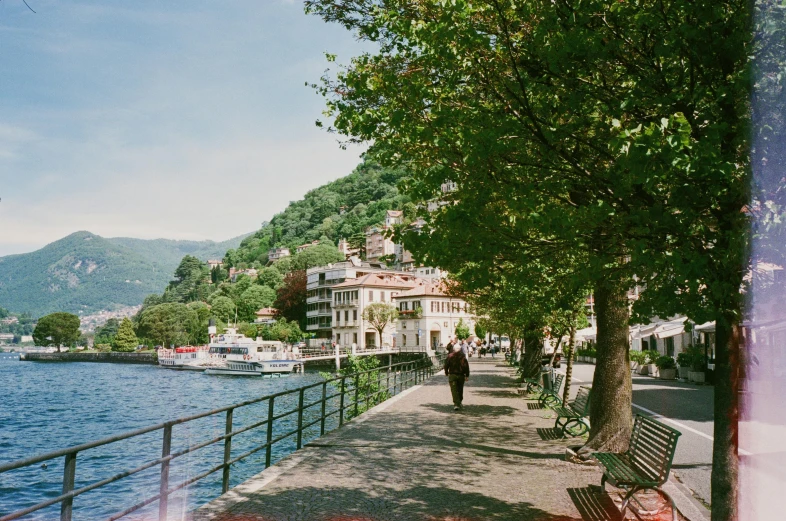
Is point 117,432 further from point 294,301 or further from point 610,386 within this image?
point 294,301

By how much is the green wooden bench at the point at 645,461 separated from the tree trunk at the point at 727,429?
1.79 ft

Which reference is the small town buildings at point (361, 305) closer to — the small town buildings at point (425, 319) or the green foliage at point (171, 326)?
the small town buildings at point (425, 319)

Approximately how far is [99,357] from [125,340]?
609cm

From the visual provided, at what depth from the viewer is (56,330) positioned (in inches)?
6220

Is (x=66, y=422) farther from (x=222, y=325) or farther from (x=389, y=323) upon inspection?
(x=222, y=325)

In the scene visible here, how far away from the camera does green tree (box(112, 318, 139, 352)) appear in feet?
450

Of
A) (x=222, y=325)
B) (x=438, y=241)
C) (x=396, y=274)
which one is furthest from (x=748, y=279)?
(x=222, y=325)

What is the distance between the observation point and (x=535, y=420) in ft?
47.4

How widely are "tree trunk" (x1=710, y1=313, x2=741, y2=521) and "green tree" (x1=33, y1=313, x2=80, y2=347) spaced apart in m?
175

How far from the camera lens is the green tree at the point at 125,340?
137250 millimetres

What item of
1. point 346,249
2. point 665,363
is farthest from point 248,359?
point 346,249

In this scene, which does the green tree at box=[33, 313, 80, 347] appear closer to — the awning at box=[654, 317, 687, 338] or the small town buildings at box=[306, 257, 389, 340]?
the small town buildings at box=[306, 257, 389, 340]

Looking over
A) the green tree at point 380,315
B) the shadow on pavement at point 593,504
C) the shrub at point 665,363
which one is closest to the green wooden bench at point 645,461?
the shadow on pavement at point 593,504

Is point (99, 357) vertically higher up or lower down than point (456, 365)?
lower down
